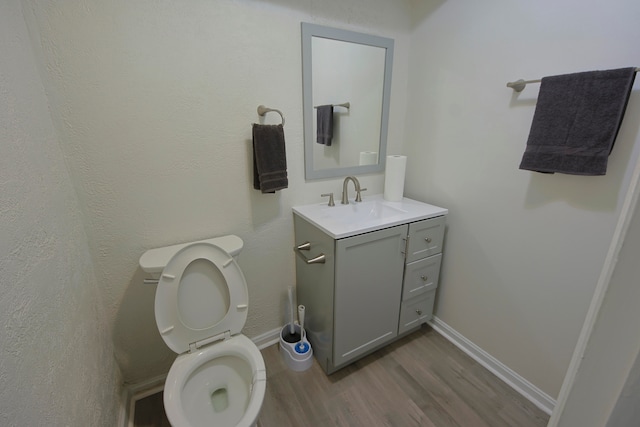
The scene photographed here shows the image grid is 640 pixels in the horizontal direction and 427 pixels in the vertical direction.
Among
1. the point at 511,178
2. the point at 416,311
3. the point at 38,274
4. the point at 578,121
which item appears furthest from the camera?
the point at 416,311

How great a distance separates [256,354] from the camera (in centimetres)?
117

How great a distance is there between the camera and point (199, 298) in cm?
120

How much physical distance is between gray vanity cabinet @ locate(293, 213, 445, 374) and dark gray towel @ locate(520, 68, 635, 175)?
2.01 ft

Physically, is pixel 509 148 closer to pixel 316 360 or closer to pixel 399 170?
pixel 399 170

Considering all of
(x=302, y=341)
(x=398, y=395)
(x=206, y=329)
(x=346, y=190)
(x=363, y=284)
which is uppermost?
(x=346, y=190)

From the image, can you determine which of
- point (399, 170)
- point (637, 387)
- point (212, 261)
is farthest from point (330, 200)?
point (637, 387)

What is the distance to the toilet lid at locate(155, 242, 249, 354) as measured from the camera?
1.12m

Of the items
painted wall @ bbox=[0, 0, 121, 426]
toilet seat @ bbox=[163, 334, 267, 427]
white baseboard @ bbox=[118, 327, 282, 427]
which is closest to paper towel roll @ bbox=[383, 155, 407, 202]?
toilet seat @ bbox=[163, 334, 267, 427]

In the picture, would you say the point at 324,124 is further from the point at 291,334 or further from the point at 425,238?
the point at 291,334

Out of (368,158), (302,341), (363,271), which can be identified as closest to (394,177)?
(368,158)

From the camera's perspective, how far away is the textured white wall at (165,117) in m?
1.02

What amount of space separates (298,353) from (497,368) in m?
1.18

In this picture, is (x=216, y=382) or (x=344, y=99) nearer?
(x=216, y=382)

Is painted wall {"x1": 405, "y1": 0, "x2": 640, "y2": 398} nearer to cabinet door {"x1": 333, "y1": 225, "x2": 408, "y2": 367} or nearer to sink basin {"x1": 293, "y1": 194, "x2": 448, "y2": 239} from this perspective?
sink basin {"x1": 293, "y1": 194, "x2": 448, "y2": 239}
